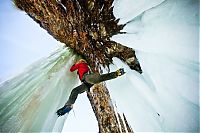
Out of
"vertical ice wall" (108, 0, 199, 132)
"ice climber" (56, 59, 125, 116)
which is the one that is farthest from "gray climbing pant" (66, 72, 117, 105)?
"vertical ice wall" (108, 0, 199, 132)

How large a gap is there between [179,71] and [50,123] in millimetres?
760

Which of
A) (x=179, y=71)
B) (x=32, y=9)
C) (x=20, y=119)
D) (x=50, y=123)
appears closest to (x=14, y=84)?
(x=20, y=119)

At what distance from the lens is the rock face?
161 centimetres

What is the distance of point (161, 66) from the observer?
1481 mm

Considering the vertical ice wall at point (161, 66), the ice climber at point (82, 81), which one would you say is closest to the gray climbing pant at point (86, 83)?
the ice climber at point (82, 81)

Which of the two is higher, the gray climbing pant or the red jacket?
the red jacket

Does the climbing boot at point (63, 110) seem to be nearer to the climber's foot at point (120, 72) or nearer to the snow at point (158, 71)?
the snow at point (158, 71)

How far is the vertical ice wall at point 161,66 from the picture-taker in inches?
56.1

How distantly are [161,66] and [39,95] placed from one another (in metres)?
0.75

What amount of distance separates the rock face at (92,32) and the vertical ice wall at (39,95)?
0.11 meters

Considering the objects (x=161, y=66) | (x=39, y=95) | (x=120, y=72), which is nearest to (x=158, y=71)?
(x=161, y=66)

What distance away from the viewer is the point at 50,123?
1.73 m

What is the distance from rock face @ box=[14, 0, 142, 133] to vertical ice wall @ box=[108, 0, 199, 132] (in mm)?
62

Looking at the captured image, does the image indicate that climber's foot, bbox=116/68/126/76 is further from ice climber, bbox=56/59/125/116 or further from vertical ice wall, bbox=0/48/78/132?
vertical ice wall, bbox=0/48/78/132
